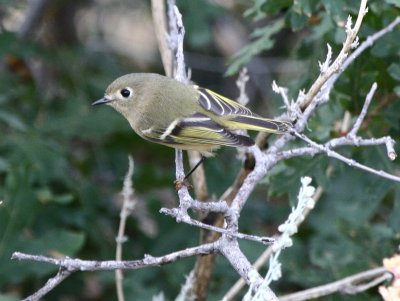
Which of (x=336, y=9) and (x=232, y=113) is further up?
(x=232, y=113)

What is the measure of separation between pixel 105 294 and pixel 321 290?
1.76 meters

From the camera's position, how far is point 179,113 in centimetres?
332

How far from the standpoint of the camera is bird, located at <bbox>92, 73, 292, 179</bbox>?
122 inches

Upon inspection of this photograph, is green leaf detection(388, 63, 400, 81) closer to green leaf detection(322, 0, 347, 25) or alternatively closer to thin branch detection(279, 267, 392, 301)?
green leaf detection(322, 0, 347, 25)

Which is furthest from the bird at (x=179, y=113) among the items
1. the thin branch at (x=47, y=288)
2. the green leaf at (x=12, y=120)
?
the thin branch at (x=47, y=288)

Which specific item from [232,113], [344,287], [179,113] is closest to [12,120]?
[179,113]

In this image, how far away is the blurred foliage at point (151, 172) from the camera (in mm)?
2979

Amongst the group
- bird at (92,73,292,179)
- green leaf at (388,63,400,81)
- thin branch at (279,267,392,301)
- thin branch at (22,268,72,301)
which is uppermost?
bird at (92,73,292,179)

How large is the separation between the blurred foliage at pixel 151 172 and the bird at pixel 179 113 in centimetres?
19

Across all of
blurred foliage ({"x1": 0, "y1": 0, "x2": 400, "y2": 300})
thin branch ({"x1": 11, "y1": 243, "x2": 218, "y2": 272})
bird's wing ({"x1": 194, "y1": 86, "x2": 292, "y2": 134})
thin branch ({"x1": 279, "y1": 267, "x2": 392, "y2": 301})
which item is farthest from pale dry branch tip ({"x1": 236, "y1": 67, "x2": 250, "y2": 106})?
thin branch ({"x1": 11, "y1": 243, "x2": 218, "y2": 272})

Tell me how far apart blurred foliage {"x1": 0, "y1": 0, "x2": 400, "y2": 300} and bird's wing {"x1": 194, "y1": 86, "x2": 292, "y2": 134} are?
0.52 ft

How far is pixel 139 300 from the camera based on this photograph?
3.50 m

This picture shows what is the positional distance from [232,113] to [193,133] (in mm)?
175

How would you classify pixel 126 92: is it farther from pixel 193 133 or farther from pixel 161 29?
pixel 193 133
